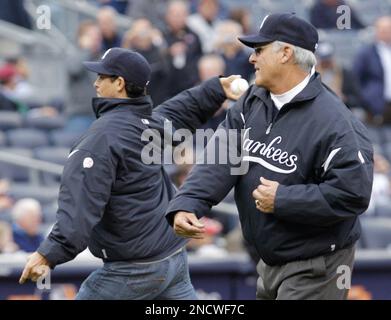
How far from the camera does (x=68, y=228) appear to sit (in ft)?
19.5

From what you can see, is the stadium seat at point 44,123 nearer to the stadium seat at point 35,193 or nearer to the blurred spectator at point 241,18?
the stadium seat at point 35,193

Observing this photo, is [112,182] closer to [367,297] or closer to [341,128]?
[341,128]

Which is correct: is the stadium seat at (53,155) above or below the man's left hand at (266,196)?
above

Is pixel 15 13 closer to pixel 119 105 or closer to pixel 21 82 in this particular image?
pixel 21 82

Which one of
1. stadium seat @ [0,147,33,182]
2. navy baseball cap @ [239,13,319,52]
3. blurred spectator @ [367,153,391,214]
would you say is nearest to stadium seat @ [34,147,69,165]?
stadium seat @ [0,147,33,182]

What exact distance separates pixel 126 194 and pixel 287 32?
1.33 metres

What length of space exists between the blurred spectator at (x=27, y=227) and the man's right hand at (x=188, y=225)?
4011 millimetres

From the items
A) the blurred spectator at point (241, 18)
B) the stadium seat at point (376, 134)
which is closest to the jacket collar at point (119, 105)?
the blurred spectator at point (241, 18)

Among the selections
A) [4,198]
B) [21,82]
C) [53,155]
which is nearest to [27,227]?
[4,198]

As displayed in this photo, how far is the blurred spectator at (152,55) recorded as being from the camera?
39.0 ft

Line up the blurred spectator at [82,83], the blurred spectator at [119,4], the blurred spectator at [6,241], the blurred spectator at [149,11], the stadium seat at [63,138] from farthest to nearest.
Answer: the blurred spectator at [119,4]
the blurred spectator at [149,11]
the blurred spectator at [82,83]
the stadium seat at [63,138]
the blurred spectator at [6,241]

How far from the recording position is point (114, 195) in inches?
247

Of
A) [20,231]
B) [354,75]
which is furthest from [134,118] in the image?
[354,75]

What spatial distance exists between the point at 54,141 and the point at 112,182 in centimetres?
601
